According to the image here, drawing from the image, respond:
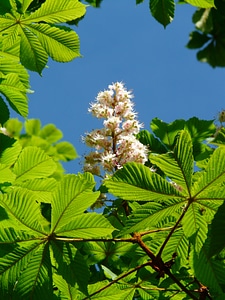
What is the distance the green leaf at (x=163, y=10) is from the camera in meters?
1.89

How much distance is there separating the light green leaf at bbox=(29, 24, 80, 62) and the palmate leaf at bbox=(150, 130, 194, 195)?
819 mm

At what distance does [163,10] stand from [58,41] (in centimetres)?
38

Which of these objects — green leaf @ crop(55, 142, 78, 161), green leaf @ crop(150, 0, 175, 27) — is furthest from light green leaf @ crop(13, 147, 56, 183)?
green leaf @ crop(55, 142, 78, 161)

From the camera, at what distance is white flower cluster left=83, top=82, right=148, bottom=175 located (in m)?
2.12

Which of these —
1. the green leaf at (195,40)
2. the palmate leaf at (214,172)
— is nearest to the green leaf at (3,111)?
the palmate leaf at (214,172)

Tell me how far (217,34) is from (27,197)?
5.28 m

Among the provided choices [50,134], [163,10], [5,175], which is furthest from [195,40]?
[5,175]

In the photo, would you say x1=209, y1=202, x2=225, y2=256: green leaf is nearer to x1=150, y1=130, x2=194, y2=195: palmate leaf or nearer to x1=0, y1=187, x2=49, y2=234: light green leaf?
x1=150, y1=130, x2=194, y2=195: palmate leaf

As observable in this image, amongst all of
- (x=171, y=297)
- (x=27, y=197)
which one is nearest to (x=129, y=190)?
(x=27, y=197)

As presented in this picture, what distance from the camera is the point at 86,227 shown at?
50.8 inches

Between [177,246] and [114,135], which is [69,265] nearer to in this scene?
[177,246]

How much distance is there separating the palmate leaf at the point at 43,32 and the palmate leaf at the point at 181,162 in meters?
0.82

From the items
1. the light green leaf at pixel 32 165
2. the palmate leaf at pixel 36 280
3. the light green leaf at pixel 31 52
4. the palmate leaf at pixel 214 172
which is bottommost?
the palmate leaf at pixel 36 280

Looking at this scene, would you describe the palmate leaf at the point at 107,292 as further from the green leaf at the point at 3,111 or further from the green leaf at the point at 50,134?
the green leaf at the point at 50,134
